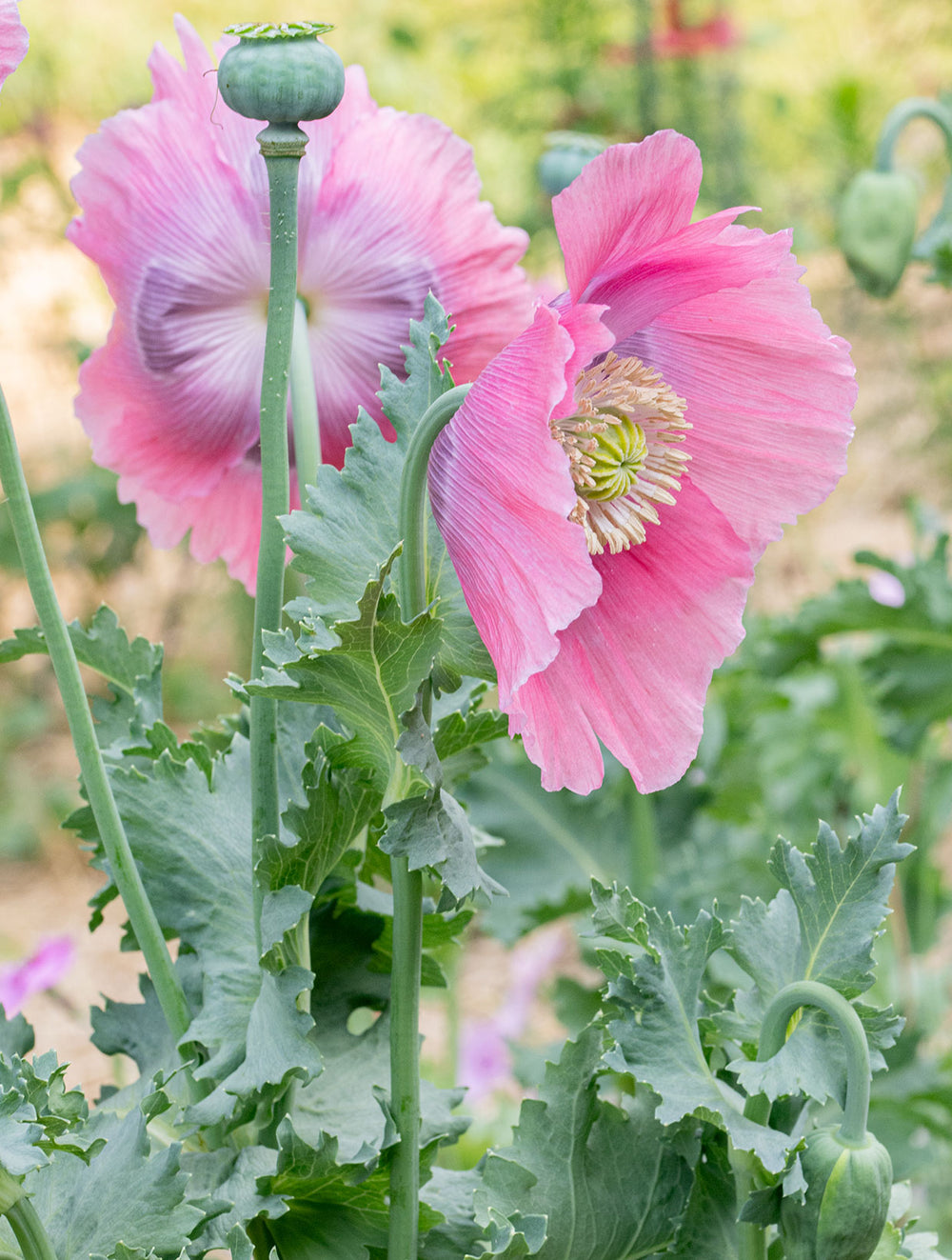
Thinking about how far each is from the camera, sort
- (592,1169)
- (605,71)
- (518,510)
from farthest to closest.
→ (605,71)
(592,1169)
(518,510)

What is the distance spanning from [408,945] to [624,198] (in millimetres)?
251

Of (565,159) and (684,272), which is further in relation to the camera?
(565,159)

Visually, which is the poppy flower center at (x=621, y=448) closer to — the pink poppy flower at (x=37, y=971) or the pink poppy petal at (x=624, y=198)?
the pink poppy petal at (x=624, y=198)

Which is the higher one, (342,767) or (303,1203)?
(342,767)

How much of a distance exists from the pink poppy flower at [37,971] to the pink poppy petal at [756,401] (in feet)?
2.97

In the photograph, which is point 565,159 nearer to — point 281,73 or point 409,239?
point 409,239

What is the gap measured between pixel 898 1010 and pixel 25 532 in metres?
0.34

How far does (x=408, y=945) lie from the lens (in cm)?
50

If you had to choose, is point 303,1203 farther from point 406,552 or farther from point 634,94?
point 634,94

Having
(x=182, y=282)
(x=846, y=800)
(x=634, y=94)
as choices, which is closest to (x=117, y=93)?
(x=634, y=94)

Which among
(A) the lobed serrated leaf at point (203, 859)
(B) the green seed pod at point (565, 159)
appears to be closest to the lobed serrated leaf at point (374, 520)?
(A) the lobed serrated leaf at point (203, 859)

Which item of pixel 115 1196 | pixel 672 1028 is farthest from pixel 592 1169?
pixel 115 1196

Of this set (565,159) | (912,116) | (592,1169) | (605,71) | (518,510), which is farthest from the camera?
(605,71)

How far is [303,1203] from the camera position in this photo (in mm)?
553
